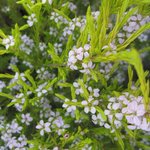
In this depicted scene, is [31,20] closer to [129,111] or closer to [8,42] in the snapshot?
[8,42]

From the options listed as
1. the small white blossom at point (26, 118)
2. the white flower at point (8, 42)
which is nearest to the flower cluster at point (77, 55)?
the white flower at point (8, 42)

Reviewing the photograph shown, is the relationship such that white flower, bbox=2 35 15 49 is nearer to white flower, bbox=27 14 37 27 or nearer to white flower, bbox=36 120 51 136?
white flower, bbox=27 14 37 27

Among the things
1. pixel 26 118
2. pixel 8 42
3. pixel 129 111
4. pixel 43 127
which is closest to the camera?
pixel 129 111

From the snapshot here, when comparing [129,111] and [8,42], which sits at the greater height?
[8,42]

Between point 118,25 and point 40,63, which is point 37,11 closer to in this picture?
point 40,63

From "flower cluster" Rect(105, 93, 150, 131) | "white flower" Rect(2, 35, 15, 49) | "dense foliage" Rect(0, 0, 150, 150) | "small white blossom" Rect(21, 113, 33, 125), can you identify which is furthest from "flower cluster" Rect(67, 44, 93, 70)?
"small white blossom" Rect(21, 113, 33, 125)

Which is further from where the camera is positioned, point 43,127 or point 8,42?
point 43,127

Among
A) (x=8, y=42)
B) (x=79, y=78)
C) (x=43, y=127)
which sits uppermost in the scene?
(x=8, y=42)

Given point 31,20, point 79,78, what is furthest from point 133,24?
point 31,20
